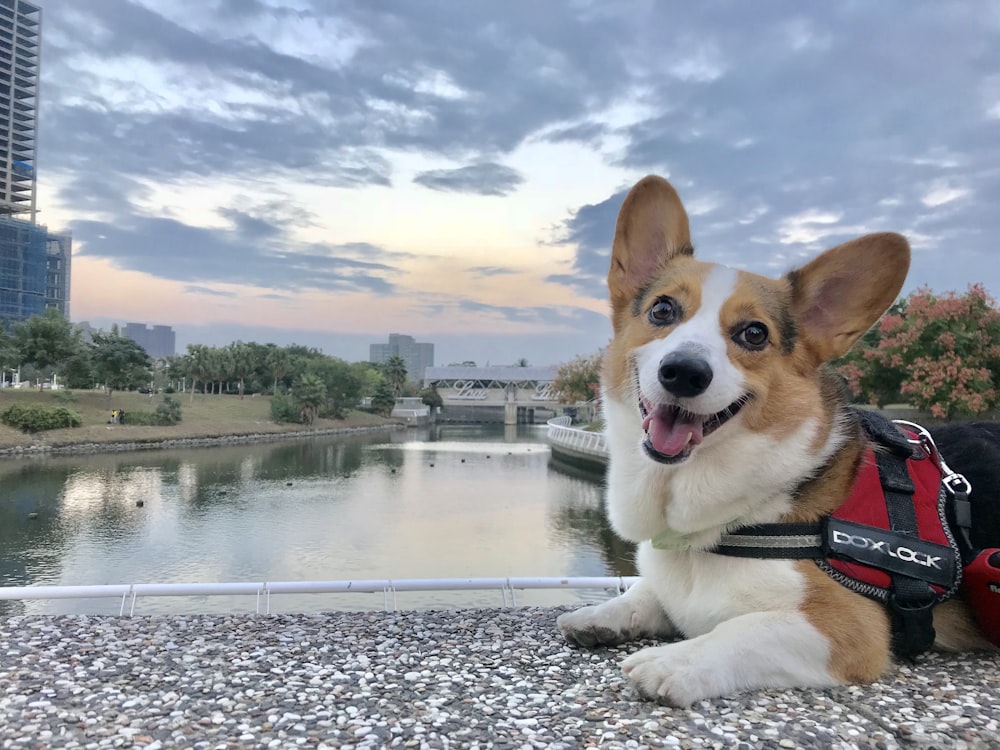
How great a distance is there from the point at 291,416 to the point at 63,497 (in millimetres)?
36771

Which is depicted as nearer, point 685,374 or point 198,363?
point 685,374

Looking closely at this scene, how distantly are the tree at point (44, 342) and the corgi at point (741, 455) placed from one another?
191 ft

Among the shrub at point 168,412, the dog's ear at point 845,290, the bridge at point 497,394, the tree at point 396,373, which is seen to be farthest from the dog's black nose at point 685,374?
the tree at point 396,373

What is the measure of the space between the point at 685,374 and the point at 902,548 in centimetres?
125

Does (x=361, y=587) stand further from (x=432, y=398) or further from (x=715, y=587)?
(x=432, y=398)

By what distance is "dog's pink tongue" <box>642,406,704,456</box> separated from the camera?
8.37 ft

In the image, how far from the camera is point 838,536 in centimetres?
276

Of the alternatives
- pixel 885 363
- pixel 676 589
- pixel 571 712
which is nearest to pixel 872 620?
pixel 676 589

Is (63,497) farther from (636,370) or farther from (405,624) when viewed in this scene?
(636,370)

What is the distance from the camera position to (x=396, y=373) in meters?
94.1

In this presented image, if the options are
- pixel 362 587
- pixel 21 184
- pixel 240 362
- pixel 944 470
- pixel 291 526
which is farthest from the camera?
pixel 21 184

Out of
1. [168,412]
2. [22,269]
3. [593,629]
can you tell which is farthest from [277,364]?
[593,629]

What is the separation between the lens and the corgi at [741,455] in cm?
254

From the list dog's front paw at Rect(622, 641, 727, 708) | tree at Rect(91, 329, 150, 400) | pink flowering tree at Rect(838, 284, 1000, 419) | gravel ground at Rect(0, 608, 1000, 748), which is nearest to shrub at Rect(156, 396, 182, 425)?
tree at Rect(91, 329, 150, 400)
